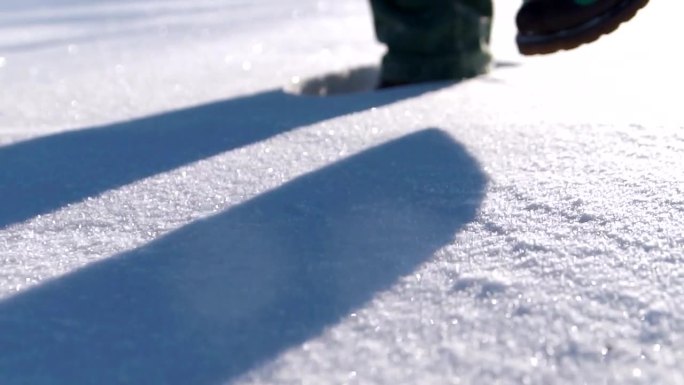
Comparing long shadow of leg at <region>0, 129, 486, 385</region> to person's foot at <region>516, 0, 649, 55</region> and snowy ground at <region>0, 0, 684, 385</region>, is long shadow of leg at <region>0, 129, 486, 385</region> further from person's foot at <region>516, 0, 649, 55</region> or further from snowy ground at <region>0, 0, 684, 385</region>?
person's foot at <region>516, 0, 649, 55</region>

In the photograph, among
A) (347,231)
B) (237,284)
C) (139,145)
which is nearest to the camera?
(237,284)

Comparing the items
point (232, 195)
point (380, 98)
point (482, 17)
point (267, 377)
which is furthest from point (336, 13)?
point (267, 377)

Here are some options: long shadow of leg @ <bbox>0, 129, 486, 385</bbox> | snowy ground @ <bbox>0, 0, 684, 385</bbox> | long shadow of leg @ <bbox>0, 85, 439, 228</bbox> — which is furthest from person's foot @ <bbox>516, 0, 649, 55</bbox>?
long shadow of leg @ <bbox>0, 129, 486, 385</bbox>

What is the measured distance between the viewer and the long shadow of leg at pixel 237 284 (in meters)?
0.66

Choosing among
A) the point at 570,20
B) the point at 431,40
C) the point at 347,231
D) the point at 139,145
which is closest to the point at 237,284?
the point at 347,231

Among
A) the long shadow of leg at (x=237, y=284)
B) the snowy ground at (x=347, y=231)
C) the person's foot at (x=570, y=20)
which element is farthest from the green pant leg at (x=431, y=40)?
the long shadow of leg at (x=237, y=284)

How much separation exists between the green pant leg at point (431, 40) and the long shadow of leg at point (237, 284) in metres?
0.62

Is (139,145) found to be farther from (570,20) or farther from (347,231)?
(570,20)

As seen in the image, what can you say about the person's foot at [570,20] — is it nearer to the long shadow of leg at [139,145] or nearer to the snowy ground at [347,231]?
the snowy ground at [347,231]

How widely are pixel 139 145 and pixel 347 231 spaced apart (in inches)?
17.6

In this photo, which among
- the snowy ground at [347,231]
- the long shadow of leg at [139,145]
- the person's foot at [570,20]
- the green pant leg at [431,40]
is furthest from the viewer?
the green pant leg at [431,40]

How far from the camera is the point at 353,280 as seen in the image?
767mm

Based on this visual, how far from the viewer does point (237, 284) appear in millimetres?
771

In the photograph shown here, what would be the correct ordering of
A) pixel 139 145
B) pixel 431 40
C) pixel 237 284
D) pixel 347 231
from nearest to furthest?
pixel 237 284
pixel 347 231
pixel 139 145
pixel 431 40
